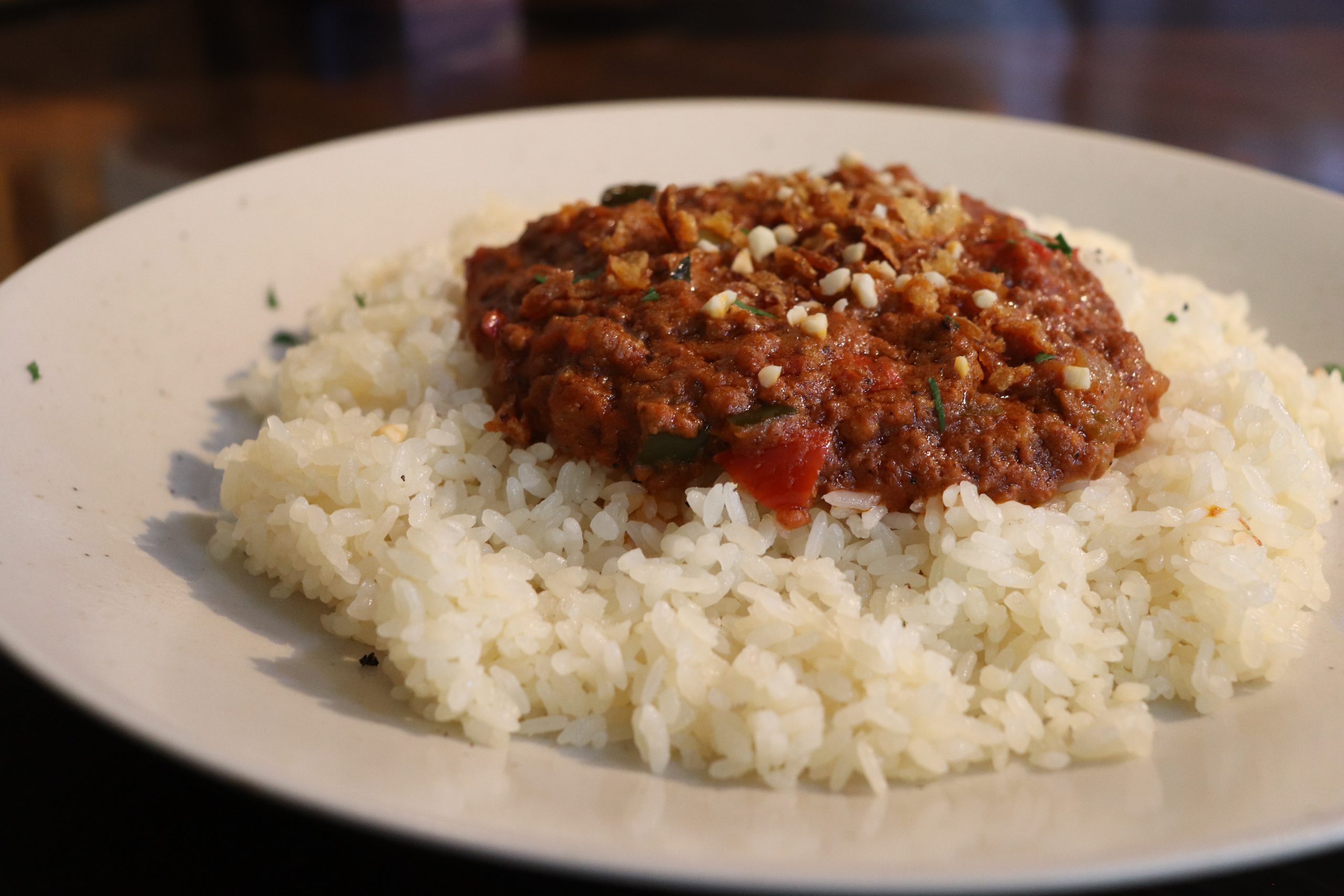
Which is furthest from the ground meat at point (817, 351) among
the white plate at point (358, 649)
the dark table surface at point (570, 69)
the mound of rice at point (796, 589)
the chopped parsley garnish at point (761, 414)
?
the dark table surface at point (570, 69)

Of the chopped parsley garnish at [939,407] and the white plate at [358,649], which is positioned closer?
the white plate at [358,649]

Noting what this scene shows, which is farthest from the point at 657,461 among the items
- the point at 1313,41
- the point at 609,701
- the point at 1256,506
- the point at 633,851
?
the point at 1313,41

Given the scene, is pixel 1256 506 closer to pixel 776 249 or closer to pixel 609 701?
pixel 776 249

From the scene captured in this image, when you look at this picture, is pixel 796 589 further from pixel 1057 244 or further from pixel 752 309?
pixel 1057 244

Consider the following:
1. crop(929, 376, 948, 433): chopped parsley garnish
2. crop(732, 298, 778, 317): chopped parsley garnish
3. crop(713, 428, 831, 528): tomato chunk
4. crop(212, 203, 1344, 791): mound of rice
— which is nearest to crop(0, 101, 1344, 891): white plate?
crop(212, 203, 1344, 791): mound of rice

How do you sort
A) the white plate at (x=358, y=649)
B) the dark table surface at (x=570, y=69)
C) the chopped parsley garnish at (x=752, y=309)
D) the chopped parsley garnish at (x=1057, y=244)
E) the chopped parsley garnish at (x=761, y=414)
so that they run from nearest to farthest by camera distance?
1. the white plate at (x=358, y=649)
2. the chopped parsley garnish at (x=761, y=414)
3. the chopped parsley garnish at (x=752, y=309)
4. the chopped parsley garnish at (x=1057, y=244)
5. the dark table surface at (x=570, y=69)

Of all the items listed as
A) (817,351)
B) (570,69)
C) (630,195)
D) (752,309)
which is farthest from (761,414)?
(570,69)

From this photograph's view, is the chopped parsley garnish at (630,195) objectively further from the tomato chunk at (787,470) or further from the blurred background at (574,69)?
the blurred background at (574,69)
